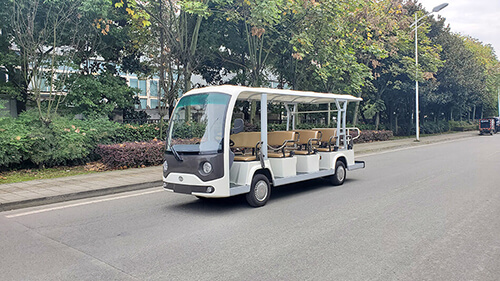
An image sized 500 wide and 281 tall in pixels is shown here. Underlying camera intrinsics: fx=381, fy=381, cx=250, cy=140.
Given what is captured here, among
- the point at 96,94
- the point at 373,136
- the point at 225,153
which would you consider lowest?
the point at 373,136

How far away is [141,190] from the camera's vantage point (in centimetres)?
905

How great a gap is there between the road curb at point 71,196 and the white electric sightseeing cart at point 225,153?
7.89 feet

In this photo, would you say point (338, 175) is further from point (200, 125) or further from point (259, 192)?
point (200, 125)

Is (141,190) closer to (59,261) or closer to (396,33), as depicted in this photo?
(59,261)

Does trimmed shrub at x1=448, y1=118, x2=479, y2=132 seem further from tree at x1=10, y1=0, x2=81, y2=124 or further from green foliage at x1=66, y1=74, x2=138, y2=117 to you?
tree at x1=10, y1=0, x2=81, y2=124

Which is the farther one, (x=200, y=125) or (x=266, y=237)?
(x=200, y=125)

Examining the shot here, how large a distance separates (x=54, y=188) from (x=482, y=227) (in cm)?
836

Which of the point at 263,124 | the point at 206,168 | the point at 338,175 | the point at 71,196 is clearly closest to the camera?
the point at 206,168

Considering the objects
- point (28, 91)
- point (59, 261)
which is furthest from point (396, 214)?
point (28, 91)

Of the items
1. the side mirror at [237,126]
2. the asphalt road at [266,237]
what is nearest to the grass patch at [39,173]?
the asphalt road at [266,237]

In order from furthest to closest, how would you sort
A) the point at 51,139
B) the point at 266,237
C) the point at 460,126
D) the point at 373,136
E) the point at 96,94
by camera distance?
the point at 460,126 < the point at 373,136 < the point at 96,94 < the point at 51,139 < the point at 266,237

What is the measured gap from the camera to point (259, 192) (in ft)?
22.9

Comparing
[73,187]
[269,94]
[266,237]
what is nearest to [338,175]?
[269,94]

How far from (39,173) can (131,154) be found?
2540 mm
